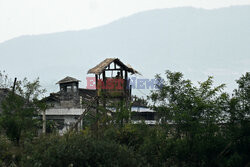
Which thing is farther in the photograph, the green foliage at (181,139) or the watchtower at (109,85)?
the watchtower at (109,85)

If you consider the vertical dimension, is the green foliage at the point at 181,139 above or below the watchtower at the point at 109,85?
below

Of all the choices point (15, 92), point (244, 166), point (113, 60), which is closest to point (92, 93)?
point (113, 60)

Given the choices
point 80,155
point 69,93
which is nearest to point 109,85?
point 69,93

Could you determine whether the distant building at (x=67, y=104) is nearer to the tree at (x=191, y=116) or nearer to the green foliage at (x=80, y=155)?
the tree at (x=191, y=116)

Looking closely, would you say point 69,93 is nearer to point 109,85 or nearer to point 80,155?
point 109,85

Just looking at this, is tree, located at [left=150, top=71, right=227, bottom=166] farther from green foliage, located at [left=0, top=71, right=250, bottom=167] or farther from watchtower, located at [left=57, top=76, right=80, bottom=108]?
watchtower, located at [left=57, top=76, right=80, bottom=108]

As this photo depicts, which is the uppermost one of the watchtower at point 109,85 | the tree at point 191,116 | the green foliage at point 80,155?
the watchtower at point 109,85

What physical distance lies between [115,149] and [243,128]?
407 cm

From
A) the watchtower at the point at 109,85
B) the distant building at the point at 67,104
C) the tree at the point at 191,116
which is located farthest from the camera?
the distant building at the point at 67,104

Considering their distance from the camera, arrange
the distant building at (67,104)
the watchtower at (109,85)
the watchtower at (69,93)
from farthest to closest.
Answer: the watchtower at (69,93)
the distant building at (67,104)
the watchtower at (109,85)

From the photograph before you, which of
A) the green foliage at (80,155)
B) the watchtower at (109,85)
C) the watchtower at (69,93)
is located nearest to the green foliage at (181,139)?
the green foliage at (80,155)

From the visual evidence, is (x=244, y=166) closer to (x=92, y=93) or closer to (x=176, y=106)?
(x=176, y=106)

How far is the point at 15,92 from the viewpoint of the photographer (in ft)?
57.1

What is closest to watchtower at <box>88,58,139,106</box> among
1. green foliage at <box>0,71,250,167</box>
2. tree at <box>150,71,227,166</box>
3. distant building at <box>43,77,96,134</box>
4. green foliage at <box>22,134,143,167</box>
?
distant building at <box>43,77,96,134</box>
